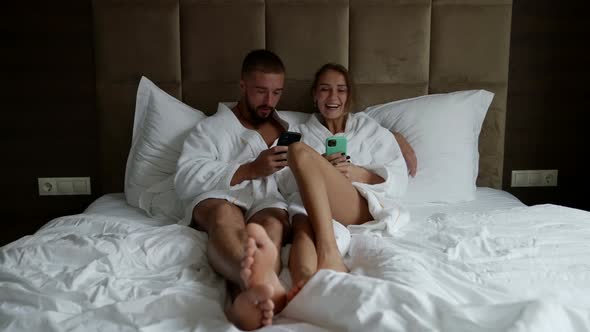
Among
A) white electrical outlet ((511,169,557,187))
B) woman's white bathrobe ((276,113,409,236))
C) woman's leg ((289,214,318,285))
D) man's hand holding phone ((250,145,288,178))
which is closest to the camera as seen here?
woman's leg ((289,214,318,285))

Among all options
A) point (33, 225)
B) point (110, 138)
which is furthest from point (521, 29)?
point (33, 225)

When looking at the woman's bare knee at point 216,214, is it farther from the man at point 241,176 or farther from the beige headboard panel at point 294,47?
the beige headboard panel at point 294,47

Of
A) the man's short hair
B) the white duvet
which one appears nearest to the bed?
the white duvet

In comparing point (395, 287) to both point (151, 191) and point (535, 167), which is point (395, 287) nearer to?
point (151, 191)

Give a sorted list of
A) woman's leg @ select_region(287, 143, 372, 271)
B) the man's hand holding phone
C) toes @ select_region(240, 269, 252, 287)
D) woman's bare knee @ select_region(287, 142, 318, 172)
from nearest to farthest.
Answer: toes @ select_region(240, 269, 252, 287) < woman's leg @ select_region(287, 143, 372, 271) < woman's bare knee @ select_region(287, 142, 318, 172) < the man's hand holding phone

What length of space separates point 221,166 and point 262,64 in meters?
0.47

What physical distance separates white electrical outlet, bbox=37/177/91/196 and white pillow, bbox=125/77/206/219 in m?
0.47

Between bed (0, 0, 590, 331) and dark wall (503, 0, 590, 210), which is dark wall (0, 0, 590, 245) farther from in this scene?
bed (0, 0, 590, 331)

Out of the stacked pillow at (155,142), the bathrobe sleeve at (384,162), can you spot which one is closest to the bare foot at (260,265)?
the bathrobe sleeve at (384,162)

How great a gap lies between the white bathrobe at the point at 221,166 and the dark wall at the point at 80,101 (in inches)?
32.3

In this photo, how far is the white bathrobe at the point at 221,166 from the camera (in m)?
1.79

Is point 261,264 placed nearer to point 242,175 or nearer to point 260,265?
point 260,265

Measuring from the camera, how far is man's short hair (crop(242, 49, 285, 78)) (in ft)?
6.70

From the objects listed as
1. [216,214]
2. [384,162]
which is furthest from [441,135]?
[216,214]
